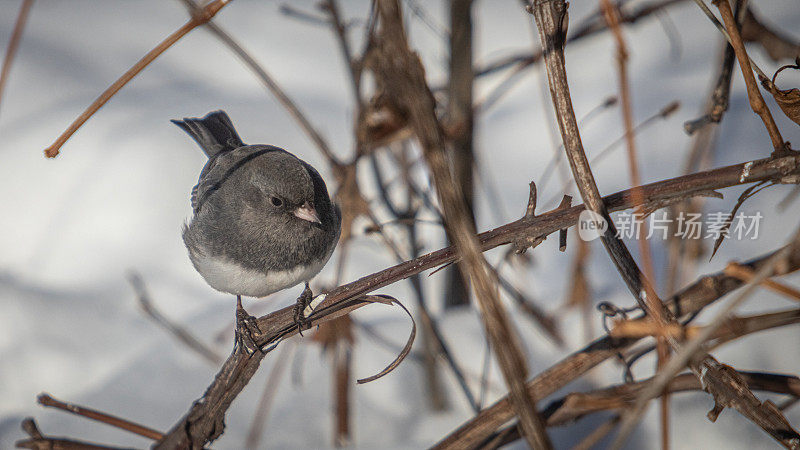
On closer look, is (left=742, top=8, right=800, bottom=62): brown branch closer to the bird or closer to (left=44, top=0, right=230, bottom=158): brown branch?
the bird

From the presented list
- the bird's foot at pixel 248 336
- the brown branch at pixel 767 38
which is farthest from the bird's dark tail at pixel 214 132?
the brown branch at pixel 767 38

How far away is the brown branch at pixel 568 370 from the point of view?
708 mm

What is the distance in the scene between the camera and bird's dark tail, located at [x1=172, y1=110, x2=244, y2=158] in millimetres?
934

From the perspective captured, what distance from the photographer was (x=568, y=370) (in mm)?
715

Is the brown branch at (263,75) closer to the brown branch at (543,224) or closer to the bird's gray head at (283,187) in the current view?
the bird's gray head at (283,187)

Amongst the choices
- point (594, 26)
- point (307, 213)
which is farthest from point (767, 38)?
point (307, 213)

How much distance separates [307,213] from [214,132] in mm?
242

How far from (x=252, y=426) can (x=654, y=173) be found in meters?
1.29

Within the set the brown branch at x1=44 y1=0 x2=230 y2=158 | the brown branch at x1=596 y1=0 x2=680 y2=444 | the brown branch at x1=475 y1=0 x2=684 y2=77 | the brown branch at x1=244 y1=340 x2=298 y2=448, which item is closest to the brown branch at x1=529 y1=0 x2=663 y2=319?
the brown branch at x1=596 y1=0 x2=680 y2=444

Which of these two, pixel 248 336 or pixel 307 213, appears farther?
pixel 307 213

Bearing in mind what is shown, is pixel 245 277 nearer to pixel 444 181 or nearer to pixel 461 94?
pixel 444 181

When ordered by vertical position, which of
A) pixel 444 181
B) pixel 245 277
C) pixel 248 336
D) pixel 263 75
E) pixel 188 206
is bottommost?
pixel 444 181

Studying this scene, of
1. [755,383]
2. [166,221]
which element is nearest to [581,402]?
[755,383]

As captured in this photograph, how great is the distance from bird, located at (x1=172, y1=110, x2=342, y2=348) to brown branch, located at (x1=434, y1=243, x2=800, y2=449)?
30 cm
